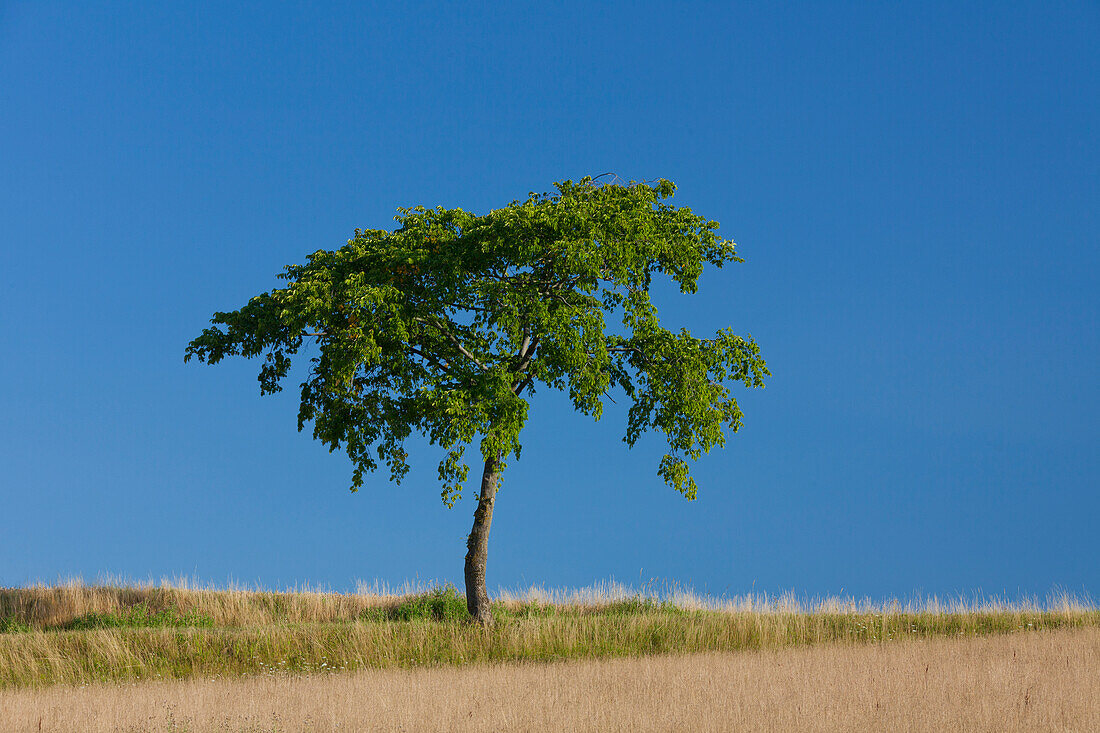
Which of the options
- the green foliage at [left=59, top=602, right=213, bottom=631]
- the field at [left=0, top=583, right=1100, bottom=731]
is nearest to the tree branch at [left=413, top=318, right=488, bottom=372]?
the field at [left=0, top=583, right=1100, bottom=731]

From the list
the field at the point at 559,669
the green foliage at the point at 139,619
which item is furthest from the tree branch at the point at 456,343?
the green foliage at the point at 139,619

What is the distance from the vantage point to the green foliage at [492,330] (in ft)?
69.8

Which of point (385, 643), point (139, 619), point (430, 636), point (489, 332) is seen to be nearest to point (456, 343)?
point (489, 332)

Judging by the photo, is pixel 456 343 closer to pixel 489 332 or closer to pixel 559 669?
pixel 489 332

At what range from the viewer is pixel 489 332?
78.5 ft

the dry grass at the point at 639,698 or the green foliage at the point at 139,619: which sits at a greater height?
the dry grass at the point at 639,698

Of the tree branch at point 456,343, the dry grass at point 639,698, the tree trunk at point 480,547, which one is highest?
the tree branch at point 456,343

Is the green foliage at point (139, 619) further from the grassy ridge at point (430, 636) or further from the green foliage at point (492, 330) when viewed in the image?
the green foliage at point (492, 330)

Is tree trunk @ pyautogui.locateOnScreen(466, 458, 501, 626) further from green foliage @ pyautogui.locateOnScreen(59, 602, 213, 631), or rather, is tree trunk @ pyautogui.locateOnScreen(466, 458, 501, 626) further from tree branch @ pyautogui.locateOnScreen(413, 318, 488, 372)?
green foliage @ pyautogui.locateOnScreen(59, 602, 213, 631)

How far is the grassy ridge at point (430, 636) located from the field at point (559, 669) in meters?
0.06

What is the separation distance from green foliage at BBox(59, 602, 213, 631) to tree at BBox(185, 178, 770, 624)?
793cm

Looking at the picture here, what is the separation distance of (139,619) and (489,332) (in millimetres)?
14702

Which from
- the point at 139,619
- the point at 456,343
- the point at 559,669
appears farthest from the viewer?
the point at 139,619

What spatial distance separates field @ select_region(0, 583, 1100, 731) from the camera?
1272cm
